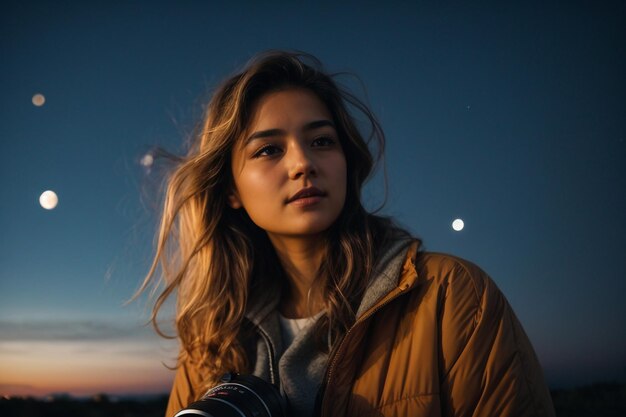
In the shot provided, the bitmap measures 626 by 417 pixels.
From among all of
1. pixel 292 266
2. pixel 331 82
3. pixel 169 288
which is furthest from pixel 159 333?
pixel 331 82

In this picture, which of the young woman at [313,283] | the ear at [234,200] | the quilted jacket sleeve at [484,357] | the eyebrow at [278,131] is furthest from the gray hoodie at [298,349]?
the eyebrow at [278,131]

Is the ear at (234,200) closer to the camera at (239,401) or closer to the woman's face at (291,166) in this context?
the woman's face at (291,166)

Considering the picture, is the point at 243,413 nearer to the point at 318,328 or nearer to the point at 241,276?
the point at 318,328

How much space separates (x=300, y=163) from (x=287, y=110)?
0.94 feet

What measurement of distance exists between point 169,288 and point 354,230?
3.04 feet

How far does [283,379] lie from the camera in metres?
2.04

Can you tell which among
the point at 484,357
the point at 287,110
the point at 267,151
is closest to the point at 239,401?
the point at 484,357

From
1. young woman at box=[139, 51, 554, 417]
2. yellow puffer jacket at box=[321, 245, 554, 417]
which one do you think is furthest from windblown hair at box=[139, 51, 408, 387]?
yellow puffer jacket at box=[321, 245, 554, 417]

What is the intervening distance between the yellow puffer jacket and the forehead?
0.73m

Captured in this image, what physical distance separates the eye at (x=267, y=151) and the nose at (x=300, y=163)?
0.26 feet

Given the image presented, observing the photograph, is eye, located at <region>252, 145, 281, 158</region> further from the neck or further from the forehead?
the neck

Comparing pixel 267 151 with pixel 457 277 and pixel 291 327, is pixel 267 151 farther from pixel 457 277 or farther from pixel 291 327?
pixel 457 277

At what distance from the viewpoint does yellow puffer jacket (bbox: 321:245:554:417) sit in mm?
1653

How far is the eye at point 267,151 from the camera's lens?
2137 millimetres
